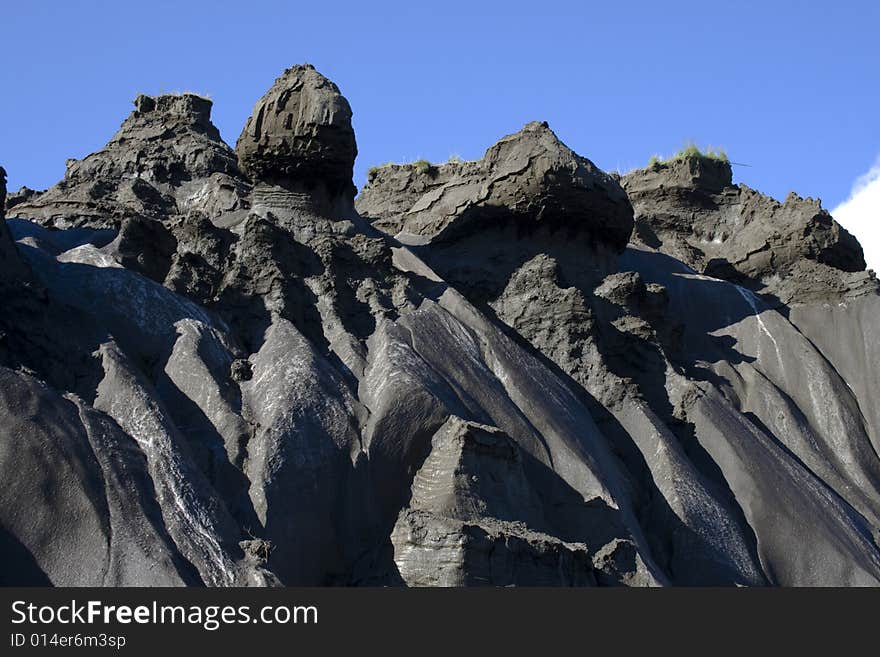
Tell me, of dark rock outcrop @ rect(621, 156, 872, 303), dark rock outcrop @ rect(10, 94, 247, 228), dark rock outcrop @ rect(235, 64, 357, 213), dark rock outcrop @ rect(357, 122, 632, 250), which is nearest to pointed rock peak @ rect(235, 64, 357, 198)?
dark rock outcrop @ rect(235, 64, 357, 213)

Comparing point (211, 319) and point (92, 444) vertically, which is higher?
point (211, 319)

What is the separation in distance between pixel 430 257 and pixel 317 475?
14.4 meters

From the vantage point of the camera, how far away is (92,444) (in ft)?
98.7

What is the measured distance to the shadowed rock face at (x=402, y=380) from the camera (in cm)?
3028

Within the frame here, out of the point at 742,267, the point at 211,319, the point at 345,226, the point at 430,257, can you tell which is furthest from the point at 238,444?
the point at 742,267

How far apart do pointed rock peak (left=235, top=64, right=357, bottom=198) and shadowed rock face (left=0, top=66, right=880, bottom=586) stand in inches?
2.6

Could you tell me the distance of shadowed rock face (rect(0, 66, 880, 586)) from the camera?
30281 millimetres

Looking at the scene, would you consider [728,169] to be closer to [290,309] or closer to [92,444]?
[290,309]

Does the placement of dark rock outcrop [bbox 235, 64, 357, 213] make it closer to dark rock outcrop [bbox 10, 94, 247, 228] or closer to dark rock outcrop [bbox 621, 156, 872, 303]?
dark rock outcrop [bbox 10, 94, 247, 228]

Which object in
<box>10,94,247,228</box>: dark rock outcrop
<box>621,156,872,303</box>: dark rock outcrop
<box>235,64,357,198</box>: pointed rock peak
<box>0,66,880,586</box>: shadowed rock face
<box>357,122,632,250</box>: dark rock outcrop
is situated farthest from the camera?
<box>621,156,872,303</box>: dark rock outcrop

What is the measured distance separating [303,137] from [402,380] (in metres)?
9.35

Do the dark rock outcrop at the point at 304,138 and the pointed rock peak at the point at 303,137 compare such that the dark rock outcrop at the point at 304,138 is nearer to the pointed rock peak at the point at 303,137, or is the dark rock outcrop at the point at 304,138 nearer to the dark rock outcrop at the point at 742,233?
the pointed rock peak at the point at 303,137

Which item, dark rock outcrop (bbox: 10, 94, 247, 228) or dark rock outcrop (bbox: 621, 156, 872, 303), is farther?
Result: dark rock outcrop (bbox: 621, 156, 872, 303)

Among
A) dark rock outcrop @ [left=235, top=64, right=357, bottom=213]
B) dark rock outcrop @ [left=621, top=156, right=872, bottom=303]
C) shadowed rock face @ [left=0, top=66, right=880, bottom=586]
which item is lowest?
shadowed rock face @ [left=0, top=66, right=880, bottom=586]
